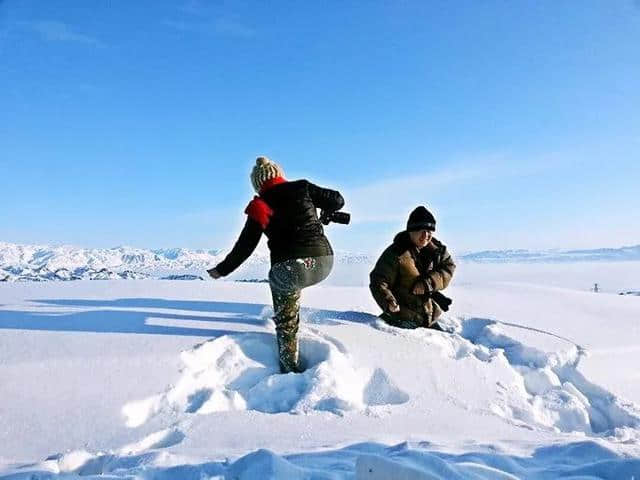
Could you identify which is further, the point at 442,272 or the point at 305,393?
the point at 442,272

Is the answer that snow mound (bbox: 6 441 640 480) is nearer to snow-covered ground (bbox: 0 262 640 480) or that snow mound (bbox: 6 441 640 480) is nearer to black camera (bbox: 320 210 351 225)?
snow-covered ground (bbox: 0 262 640 480)

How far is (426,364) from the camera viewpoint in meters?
3.99

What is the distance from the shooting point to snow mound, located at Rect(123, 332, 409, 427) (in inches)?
127

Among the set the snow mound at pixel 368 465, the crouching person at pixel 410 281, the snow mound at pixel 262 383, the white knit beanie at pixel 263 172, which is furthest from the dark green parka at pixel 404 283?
the snow mound at pixel 368 465

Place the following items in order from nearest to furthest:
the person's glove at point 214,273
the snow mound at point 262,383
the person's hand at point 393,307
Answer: the snow mound at point 262,383, the person's glove at point 214,273, the person's hand at point 393,307

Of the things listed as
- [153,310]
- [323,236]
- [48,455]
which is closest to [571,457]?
[323,236]

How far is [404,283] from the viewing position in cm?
494

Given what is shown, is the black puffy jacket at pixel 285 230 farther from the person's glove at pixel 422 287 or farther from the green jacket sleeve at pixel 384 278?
the person's glove at pixel 422 287

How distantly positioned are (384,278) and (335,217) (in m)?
0.92

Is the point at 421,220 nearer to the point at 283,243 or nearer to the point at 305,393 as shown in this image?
the point at 283,243

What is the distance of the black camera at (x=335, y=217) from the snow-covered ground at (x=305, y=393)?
99 cm

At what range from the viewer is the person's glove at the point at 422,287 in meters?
4.89

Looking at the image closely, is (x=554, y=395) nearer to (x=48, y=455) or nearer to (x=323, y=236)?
(x=323, y=236)

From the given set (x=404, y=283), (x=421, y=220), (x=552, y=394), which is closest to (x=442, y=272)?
(x=404, y=283)
